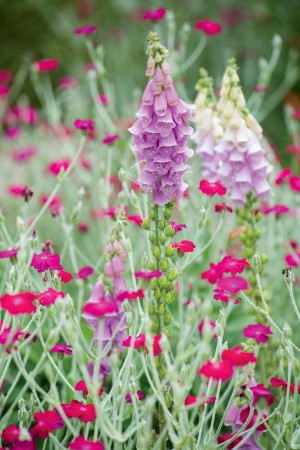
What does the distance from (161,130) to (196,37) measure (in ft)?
17.5

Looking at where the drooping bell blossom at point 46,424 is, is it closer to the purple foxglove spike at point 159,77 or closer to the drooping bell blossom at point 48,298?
the drooping bell blossom at point 48,298

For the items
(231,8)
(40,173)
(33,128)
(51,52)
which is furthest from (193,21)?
(40,173)

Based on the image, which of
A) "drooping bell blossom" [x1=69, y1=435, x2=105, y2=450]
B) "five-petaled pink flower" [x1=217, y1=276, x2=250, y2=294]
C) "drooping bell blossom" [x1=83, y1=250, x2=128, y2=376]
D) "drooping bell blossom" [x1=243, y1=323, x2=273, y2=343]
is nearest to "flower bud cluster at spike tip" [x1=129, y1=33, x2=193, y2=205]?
"drooping bell blossom" [x1=83, y1=250, x2=128, y2=376]

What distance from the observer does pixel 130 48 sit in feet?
21.9

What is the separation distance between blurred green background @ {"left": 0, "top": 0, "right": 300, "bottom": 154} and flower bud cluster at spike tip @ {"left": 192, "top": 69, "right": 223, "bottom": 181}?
3858 millimetres

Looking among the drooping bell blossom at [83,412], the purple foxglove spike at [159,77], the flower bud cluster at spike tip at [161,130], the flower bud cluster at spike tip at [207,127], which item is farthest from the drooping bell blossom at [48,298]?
the flower bud cluster at spike tip at [207,127]

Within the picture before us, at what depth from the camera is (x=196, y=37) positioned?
6.87 meters

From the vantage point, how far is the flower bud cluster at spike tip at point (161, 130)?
1.81m

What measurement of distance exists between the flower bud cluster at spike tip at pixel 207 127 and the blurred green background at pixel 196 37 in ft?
12.7

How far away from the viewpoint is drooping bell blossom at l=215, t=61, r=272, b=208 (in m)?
2.32

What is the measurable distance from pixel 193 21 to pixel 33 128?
2041 millimetres

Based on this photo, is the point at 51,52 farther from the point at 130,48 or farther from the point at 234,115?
the point at 234,115

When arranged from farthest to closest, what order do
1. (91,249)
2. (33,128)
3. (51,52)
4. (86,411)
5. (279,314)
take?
(51,52), (33,128), (91,249), (279,314), (86,411)

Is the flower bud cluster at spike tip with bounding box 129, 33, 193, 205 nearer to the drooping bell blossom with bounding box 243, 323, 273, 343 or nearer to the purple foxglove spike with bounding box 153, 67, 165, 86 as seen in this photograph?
the purple foxglove spike with bounding box 153, 67, 165, 86
